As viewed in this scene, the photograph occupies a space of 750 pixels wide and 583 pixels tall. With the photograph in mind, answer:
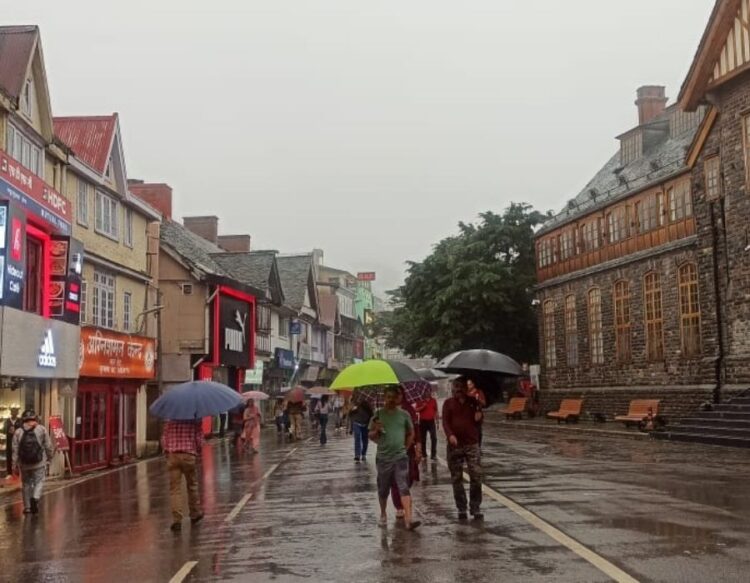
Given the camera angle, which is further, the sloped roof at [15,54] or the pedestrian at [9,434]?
the sloped roof at [15,54]

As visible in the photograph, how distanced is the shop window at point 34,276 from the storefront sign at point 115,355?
8.08ft

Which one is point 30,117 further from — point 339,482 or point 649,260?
point 649,260

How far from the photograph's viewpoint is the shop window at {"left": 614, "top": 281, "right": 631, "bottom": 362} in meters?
36.2

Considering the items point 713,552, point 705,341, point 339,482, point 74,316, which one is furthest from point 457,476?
point 705,341

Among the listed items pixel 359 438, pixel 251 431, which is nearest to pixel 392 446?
pixel 359 438

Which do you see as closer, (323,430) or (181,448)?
(181,448)

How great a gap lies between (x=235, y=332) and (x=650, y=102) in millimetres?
23748

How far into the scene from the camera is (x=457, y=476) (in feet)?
34.9

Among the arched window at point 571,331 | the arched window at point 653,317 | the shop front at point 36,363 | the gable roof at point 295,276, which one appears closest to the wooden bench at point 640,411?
the arched window at point 653,317

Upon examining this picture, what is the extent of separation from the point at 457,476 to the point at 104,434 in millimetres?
16607

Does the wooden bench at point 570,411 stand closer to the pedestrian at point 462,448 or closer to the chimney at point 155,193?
the chimney at point 155,193

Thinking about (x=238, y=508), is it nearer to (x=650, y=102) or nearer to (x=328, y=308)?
(x=650, y=102)

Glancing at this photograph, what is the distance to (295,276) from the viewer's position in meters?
62.3

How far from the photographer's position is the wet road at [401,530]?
313 inches
